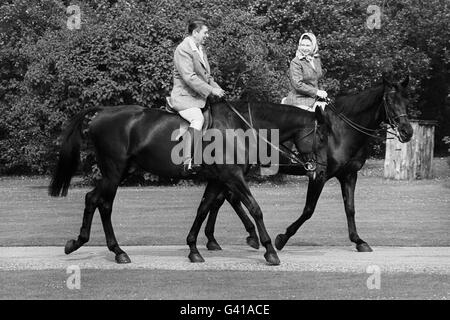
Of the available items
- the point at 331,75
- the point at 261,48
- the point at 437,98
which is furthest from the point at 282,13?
the point at 437,98

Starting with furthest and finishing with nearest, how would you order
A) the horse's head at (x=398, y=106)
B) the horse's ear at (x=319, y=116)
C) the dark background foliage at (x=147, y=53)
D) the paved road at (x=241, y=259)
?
the dark background foliage at (x=147, y=53), the horse's head at (x=398, y=106), the horse's ear at (x=319, y=116), the paved road at (x=241, y=259)

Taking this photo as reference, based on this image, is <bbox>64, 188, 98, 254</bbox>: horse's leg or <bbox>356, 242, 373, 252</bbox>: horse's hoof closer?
<bbox>64, 188, 98, 254</bbox>: horse's leg

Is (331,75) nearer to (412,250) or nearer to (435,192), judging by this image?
(435,192)

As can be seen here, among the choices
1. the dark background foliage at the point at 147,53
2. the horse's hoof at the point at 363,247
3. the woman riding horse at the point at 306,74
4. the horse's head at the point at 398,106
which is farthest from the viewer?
the dark background foliage at the point at 147,53

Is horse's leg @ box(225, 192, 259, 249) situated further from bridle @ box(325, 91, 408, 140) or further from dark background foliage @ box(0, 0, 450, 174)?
dark background foliage @ box(0, 0, 450, 174)

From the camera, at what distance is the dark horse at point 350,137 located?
13676 millimetres

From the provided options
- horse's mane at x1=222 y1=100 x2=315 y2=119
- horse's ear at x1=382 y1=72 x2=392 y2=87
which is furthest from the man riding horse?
horse's ear at x1=382 y1=72 x2=392 y2=87

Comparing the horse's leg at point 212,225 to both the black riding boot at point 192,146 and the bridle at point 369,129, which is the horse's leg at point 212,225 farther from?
the bridle at point 369,129

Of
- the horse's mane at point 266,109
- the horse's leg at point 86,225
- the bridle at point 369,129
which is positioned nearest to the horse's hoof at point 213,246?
the horse's leg at point 86,225

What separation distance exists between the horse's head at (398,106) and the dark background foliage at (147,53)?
565 inches

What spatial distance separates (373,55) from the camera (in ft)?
130

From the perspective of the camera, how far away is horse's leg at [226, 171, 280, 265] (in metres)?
12.4

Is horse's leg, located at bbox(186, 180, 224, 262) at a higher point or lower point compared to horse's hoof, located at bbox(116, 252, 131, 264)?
higher
